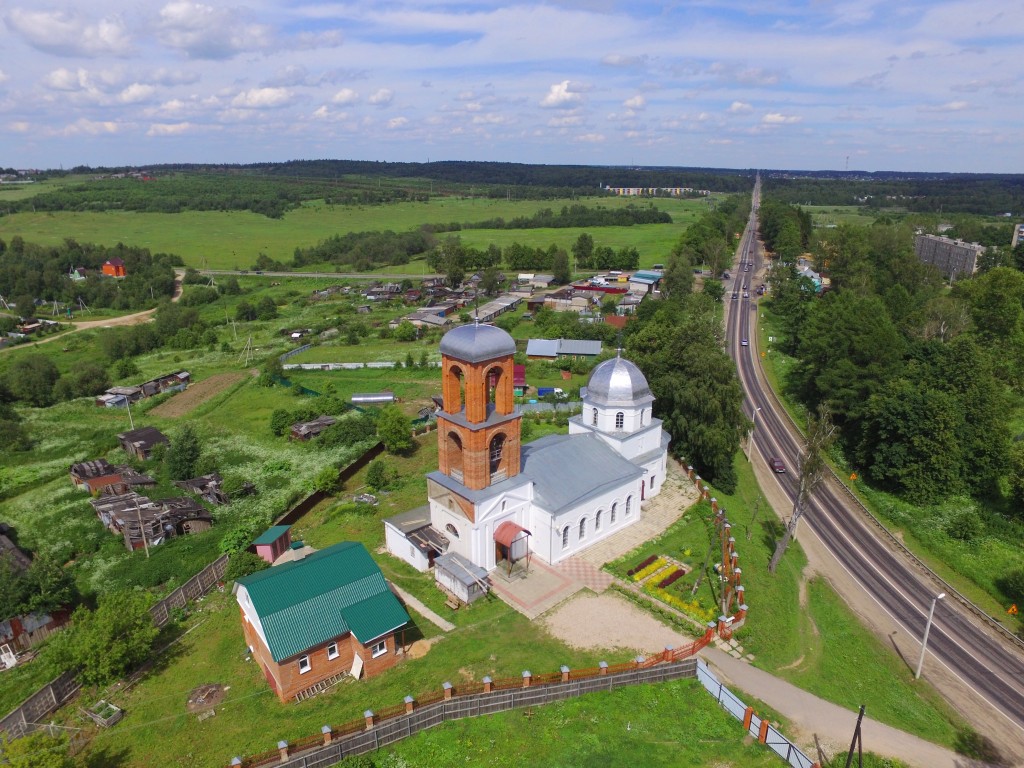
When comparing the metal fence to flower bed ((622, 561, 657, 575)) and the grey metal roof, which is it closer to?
flower bed ((622, 561, 657, 575))

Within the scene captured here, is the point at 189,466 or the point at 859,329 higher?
the point at 859,329

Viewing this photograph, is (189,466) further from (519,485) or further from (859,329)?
(859,329)

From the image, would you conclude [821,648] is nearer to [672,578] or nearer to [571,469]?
[672,578]

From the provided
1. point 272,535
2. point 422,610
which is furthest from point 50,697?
point 422,610

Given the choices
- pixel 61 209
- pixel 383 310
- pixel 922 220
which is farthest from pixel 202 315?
pixel 922 220

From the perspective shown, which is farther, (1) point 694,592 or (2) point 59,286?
(2) point 59,286
